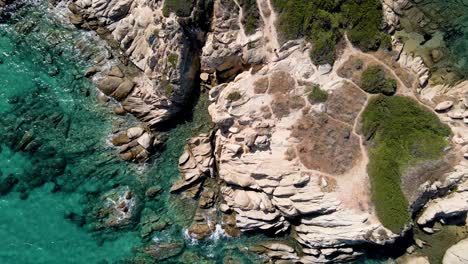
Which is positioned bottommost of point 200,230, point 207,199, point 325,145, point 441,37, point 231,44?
point 200,230

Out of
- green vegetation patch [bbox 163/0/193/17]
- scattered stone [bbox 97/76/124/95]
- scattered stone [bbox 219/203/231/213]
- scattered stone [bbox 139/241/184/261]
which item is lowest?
scattered stone [bbox 139/241/184/261]

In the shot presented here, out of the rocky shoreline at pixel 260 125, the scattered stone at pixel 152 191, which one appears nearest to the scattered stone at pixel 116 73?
the rocky shoreline at pixel 260 125

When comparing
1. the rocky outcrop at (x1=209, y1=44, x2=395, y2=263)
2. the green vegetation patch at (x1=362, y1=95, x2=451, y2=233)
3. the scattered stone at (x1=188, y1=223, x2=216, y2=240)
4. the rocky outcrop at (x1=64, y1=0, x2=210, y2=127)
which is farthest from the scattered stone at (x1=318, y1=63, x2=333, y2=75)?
the scattered stone at (x1=188, y1=223, x2=216, y2=240)

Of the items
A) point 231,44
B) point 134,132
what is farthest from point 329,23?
point 134,132

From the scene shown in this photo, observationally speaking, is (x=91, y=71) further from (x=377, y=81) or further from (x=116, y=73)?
(x=377, y=81)

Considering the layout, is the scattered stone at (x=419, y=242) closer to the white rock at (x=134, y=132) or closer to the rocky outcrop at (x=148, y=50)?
the rocky outcrop at (x=148, y=50)

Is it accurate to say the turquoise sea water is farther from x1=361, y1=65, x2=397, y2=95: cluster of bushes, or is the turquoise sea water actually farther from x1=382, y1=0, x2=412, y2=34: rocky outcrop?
x1=382, y1=0, x2=412, y2=34: rocky outcrop
